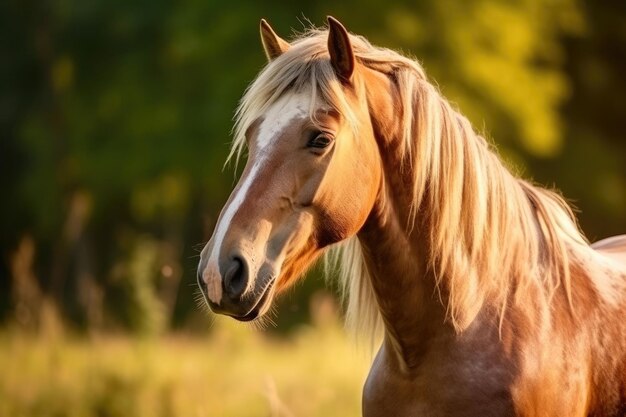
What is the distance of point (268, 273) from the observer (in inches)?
140

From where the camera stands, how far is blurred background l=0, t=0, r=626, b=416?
8312 millimetres

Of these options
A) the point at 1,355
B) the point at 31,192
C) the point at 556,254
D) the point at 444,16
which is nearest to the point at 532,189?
the point at 556,254

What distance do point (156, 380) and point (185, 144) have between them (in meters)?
9.27

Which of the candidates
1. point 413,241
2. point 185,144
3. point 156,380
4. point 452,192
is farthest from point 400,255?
point 185,144

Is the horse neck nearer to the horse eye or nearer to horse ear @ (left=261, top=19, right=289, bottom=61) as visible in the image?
the horse eye

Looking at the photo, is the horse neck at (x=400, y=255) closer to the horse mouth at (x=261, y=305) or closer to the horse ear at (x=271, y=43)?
the horse ear at (x=271, y=43)

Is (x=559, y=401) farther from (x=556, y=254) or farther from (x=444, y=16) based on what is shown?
(x=444, y=16)

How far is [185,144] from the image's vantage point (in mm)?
16984

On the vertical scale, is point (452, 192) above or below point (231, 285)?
above

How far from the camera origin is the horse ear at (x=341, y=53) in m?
3.74

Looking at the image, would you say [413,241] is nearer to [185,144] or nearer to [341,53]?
[341,53]

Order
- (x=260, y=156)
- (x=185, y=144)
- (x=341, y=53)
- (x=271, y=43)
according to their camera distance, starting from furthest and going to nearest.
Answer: (x=185, y=144) → (x=271, y=43) → (x=341, y=53) → (x=260, y=156)

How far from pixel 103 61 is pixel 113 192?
2374 millimetres

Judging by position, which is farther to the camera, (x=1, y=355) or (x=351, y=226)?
(x=1, y=355)
